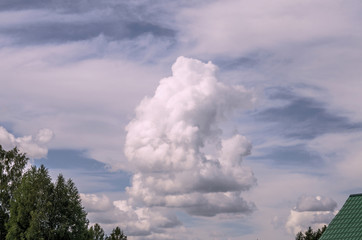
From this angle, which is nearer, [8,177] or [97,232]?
[8,177]

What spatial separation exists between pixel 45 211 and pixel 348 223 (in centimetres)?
3927

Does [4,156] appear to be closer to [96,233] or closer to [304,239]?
[96,233]

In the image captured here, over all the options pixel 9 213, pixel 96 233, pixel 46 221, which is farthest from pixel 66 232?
pixel 96 233

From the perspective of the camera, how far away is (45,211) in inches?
2749

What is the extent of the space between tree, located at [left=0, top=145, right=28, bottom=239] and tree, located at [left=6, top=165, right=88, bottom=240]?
214 cm

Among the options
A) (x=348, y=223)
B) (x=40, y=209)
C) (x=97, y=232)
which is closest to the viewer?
(x=348, y=223)

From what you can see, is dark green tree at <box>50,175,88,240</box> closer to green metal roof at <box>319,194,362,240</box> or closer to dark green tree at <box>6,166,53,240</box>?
dark green tree at <box>6,166,53,240</box>

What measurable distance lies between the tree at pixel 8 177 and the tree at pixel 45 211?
2.14 m

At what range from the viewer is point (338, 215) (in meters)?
55.4

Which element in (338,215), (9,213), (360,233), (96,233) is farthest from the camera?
(96,233)

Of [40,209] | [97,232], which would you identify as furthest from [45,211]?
[97,232]

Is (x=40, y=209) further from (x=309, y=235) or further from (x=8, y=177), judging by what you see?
(x=309, y=235)

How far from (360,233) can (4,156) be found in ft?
172

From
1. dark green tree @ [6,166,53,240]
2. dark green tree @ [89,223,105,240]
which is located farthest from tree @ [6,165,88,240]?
dark green tree @ [89,223,105,240]
